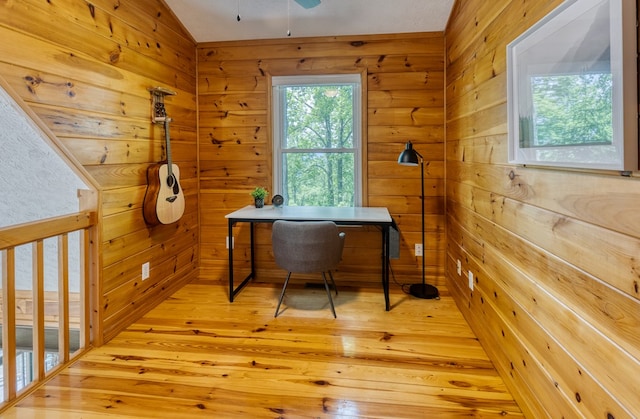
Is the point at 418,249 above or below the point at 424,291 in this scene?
above

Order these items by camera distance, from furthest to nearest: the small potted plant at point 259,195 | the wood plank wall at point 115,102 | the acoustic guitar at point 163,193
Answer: the small potted plant at point 259,195, the acoustic guitar at point 163,193, the wood plank wall at point 115,102

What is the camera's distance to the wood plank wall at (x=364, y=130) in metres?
3.25

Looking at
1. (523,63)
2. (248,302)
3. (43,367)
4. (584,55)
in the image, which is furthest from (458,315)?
(43,367)

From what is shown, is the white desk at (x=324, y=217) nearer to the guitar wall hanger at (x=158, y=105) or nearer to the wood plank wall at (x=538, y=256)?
the wood plank wall at (x=538, y=256)

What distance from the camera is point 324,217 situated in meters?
2.83

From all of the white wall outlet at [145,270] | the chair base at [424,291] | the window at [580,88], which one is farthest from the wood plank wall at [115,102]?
the window at [580,88]

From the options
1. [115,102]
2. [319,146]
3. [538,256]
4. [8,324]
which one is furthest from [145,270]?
[538,256]

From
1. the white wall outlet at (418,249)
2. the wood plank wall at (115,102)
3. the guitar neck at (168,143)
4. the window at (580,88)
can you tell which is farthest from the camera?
the white wall outlet at (418,249)

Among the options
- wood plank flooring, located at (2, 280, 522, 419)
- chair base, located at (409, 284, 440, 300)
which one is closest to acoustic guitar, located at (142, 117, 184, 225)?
wood plank flooring, located at (2, 280, 522, 419)

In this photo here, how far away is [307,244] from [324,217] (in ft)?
1.17

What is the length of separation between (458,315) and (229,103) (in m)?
2.69

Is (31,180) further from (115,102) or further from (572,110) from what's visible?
(572,110)

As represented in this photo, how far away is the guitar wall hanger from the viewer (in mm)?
2756

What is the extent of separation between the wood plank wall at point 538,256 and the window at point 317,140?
98 cm
